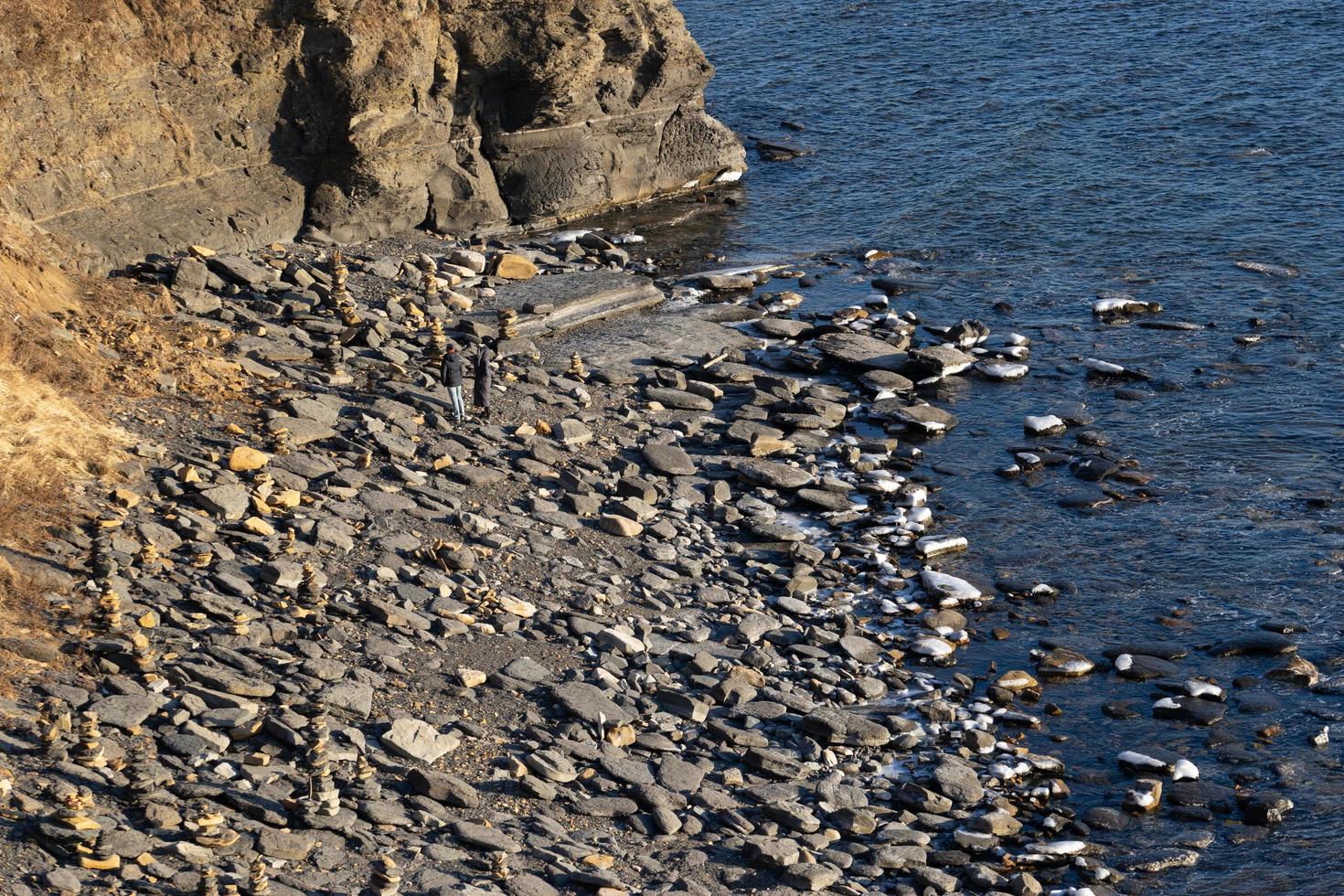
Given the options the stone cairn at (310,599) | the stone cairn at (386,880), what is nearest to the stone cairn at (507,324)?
the stone cairn at (310,599)

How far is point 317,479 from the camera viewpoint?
2481 centimetres

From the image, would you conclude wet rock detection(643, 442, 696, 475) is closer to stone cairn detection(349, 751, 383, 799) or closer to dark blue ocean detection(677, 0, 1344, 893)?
dark blue ocean detection(677, 0, 1344, 893)

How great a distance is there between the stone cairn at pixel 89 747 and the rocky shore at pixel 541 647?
0.04 meters

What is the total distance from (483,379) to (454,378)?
0.76 meters

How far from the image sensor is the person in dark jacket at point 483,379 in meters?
28.0

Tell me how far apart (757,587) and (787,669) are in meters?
2.53

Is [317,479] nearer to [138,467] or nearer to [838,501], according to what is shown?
[138,467]

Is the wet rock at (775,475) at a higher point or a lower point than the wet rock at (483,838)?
lower

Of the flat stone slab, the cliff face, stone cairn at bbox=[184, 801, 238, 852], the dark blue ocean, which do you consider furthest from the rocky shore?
the cliff face

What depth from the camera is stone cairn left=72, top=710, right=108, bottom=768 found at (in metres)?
16.8

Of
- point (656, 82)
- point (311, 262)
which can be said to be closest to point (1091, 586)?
point (311, 262)

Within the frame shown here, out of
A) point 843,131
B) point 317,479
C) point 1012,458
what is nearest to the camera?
point 317,479

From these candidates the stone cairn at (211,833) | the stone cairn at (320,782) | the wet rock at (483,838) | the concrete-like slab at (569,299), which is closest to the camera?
the stone cairn at (211,833)

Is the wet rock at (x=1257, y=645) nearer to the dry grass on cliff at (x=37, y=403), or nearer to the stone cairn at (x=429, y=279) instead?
the dry grass on cliff at (x=37, y=403)
